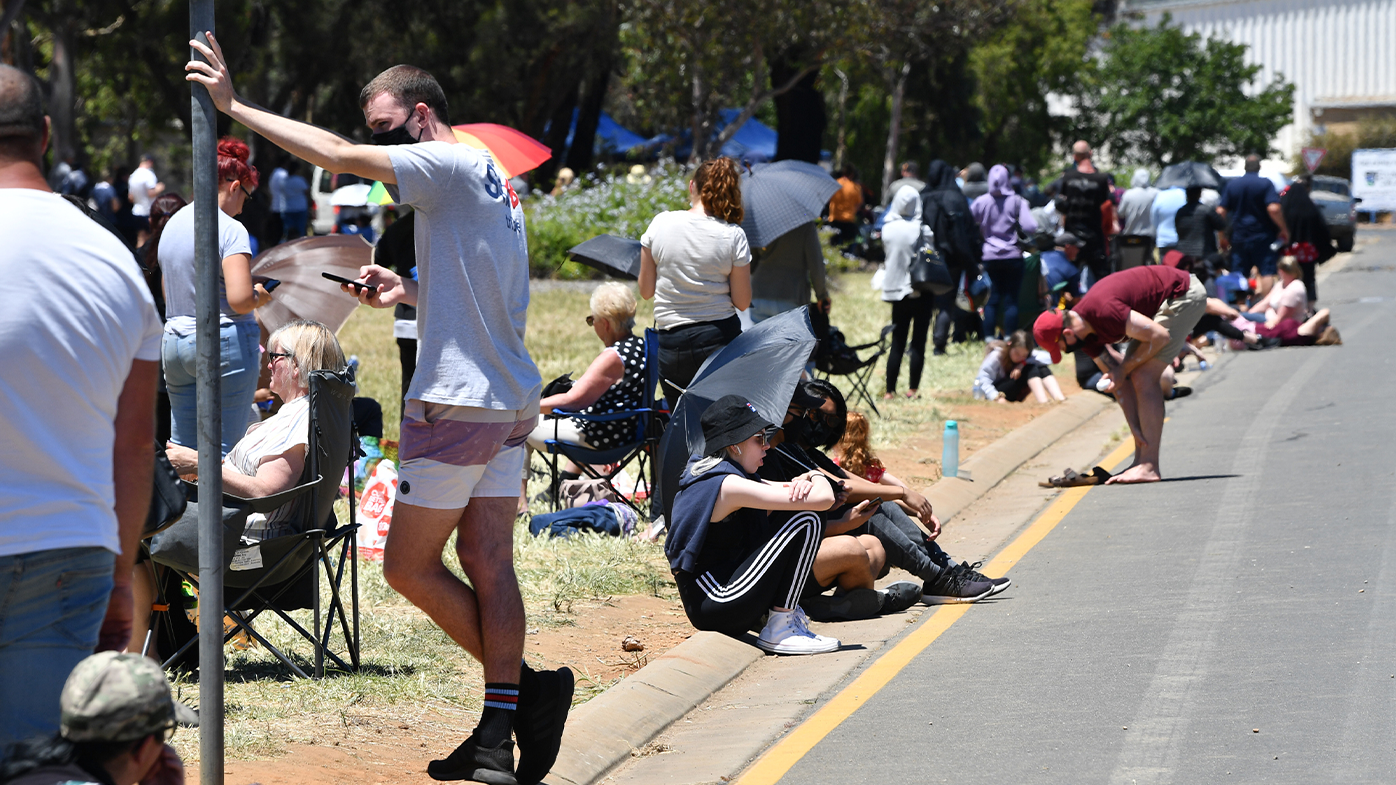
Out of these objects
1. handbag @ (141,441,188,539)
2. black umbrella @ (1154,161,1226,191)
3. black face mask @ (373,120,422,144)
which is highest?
black face mask @ (373,120,422,144)

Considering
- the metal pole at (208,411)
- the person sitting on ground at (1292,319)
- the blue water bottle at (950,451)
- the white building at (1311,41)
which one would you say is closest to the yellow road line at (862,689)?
the blue water bottle at (950,451)

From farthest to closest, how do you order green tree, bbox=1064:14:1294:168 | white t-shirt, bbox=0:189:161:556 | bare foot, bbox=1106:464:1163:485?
green tree, bbox=1064:14:1294:168 → bare foot, bbox=1106:464:1163:485 → white t-shirt, bbox=0:189:161:556

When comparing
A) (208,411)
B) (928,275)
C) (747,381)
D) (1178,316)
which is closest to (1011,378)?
(928,275)

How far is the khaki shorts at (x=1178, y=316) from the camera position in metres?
10.2

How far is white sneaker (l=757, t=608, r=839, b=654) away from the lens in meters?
6.59

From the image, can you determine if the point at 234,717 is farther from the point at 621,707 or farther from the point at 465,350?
the point at 465,350

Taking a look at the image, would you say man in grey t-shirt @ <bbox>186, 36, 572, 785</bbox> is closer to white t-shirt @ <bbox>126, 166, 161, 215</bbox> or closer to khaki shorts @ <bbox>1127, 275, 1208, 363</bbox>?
khaki shorts @ <bbox>1127, 275, 1208, 363</bbox>

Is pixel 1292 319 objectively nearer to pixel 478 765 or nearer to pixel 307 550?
pixel 307 550

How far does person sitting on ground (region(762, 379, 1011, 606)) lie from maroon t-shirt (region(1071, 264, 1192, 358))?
2.76 meters

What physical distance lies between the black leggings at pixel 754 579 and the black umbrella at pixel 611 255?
10.7ft

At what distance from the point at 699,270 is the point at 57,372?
565cm

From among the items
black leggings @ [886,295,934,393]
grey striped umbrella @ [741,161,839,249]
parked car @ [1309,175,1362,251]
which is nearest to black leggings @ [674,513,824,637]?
grey striped umbrella @ [741,161,839,249]

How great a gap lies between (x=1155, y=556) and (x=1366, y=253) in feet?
107

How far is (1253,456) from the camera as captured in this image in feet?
36.4
